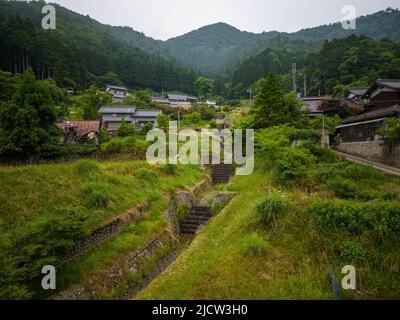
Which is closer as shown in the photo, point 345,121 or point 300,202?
point 300,202

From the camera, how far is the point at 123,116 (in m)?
43.8

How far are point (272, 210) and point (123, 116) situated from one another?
129 feet

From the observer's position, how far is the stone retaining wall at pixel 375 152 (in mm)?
16750

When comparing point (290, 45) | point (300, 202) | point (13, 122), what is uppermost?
point (290, 45)

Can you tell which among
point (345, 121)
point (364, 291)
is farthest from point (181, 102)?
point (364, 291)

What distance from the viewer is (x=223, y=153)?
27.7m

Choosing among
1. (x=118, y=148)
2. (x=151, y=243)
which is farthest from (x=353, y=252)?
(x=118, y=148)

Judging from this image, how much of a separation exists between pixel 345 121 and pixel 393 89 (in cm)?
501

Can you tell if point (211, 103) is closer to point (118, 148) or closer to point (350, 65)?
point (350, 65)

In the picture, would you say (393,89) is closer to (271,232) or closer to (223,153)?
(223,153)

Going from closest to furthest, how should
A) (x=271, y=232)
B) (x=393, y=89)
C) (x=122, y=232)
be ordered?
(x=271, y=232) → (x=122, y=232) → (x=393, y=89)

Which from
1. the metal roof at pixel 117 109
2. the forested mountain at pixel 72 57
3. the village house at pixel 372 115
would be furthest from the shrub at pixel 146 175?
the forested mountain at pixel 72 57

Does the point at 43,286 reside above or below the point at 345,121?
below

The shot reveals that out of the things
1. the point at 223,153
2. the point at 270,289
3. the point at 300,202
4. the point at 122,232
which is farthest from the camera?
the point at 223,153
